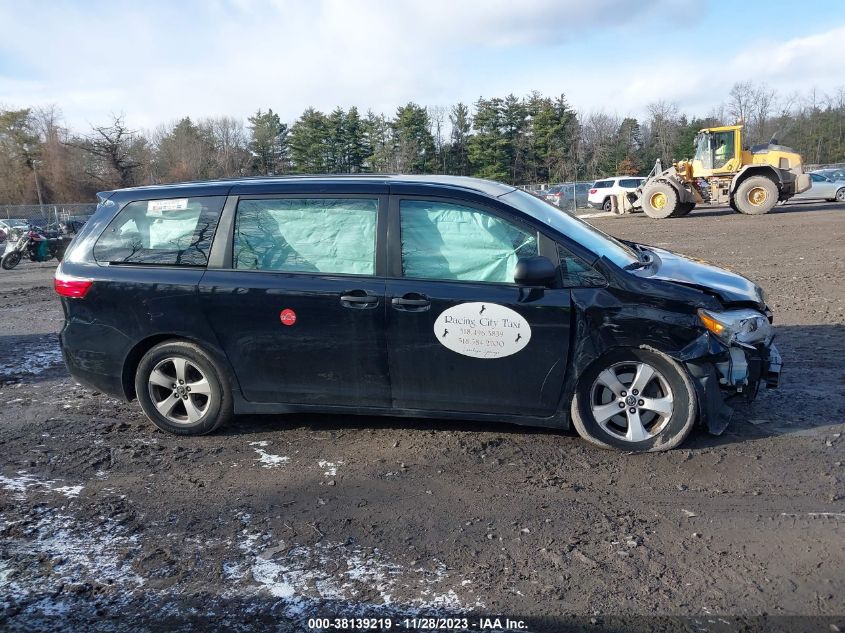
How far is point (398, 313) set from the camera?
4383 millimetres

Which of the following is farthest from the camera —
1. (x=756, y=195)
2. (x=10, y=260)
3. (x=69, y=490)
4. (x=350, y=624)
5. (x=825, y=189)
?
(x=825, y=189)

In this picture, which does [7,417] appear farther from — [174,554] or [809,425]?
[809,425]

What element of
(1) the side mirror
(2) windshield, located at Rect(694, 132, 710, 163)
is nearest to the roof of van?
(1) the side mirror

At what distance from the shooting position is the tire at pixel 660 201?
994 inches

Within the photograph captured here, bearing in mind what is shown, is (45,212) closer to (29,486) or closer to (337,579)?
(29,486)

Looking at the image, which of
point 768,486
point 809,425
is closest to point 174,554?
point 768,486

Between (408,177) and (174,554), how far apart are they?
9.53 feet

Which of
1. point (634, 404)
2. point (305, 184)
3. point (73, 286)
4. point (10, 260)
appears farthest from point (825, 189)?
point (73, 286)

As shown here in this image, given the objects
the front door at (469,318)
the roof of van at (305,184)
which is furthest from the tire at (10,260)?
the front door at (469,318)

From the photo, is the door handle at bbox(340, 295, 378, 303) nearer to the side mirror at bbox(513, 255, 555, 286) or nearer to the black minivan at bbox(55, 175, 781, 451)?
the black minivan at bbox(55, 175, 781, 451)

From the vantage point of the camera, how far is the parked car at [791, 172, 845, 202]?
29438mm

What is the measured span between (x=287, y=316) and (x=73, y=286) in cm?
171

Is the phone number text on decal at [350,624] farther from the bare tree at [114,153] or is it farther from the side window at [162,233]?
the bare tree at [114,153]

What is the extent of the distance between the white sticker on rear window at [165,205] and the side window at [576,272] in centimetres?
270
